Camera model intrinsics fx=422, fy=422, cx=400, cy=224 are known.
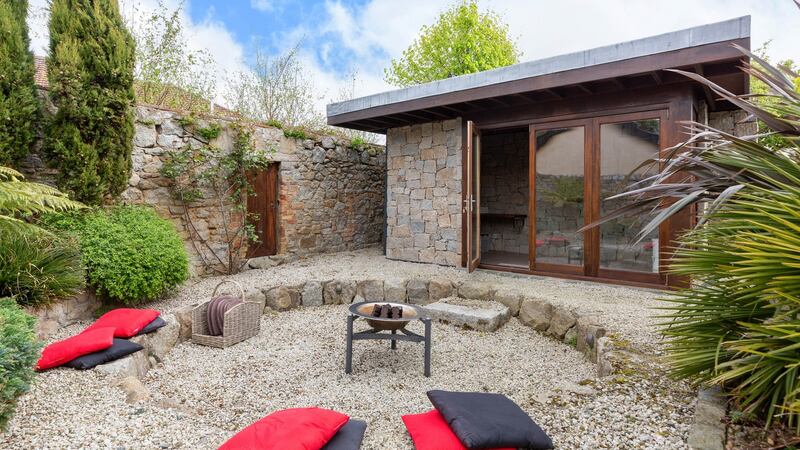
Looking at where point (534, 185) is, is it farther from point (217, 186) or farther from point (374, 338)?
point (217, 186)

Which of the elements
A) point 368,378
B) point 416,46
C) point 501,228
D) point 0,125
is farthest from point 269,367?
point 416,46

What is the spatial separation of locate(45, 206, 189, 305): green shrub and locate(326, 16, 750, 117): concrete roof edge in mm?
3676

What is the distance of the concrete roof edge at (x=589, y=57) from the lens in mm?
3984

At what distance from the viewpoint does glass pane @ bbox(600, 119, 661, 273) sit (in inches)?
195

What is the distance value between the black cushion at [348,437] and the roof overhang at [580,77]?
4.05 metres

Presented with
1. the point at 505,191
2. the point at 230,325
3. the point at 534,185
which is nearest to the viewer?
the point at 230,325

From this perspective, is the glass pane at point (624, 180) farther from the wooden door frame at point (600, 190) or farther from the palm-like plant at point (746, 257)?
the palm-like plant at point (746, 257)

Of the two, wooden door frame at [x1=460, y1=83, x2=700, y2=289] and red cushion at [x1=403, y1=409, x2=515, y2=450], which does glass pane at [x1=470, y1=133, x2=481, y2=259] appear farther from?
red cushion at [x1=403, y1=409, x2=515, y2=450]

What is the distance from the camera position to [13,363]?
5.90ft

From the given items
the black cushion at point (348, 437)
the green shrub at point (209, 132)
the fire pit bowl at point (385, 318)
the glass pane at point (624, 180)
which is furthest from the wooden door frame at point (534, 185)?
the green shrub at point (209, 132)

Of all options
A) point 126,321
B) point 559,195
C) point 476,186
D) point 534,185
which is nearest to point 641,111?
point 559,195

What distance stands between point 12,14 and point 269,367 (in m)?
4.32

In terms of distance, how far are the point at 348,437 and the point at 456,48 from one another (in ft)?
52.7

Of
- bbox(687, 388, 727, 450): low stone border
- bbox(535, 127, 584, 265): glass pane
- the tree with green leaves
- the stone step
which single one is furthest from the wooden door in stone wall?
the tree with green leaves
